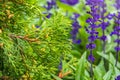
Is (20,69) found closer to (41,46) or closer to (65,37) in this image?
(41,46)

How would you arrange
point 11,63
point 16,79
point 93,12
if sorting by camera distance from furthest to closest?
point 93,12
point 16,79
point 11,63

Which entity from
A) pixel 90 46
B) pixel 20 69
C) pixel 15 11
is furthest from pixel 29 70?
pixel 90 46

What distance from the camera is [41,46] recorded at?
330 centimetres

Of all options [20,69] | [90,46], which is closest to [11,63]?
[20,69]

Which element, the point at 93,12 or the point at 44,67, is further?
the point at 93,12

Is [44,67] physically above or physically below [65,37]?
below

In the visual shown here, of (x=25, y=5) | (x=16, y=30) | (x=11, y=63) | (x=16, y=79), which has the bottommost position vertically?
(x=16, y=79)

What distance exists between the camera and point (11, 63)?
3.15 metres

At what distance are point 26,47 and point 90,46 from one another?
128cm

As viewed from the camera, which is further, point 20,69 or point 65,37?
point 65,37

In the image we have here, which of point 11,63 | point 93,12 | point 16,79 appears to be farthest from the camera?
point 93,12

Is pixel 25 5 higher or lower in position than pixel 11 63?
higher

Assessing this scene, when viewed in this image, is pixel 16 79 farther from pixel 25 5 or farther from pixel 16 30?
pixel 25 5

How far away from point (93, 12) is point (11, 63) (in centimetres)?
150
